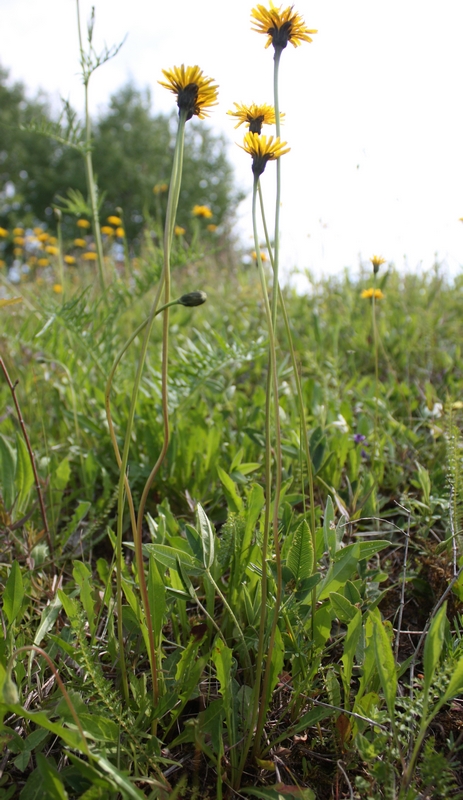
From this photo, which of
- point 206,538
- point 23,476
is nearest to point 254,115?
point 206,538

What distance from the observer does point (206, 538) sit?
108 centimetres

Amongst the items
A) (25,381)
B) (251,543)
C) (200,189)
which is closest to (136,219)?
(200,189)

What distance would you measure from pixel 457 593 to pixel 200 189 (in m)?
28.4

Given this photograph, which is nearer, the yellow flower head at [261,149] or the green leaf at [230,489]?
the yellow flower head at [261,149]

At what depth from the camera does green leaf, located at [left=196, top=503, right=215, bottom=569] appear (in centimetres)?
107

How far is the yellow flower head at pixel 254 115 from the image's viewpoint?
2.99 ft

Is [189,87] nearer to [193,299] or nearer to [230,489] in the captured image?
[193,299]

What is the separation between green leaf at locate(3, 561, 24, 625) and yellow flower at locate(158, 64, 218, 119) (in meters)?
0.89

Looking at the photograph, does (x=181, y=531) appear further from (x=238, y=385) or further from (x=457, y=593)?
(x=238, y=385)

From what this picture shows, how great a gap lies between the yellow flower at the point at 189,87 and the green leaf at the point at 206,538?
71 cm

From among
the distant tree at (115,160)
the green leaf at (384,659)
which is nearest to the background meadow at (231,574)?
the green leaf at (384,659)

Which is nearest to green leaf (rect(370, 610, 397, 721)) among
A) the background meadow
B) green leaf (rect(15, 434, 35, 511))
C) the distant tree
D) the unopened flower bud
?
the background meadow

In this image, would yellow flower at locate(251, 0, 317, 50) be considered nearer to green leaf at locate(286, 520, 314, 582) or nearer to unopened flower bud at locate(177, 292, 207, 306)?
unopened flower bud at locate(177, 292, 207, 306)

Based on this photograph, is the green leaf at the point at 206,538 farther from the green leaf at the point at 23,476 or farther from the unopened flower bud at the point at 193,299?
the green leaf at the point at 23,476
